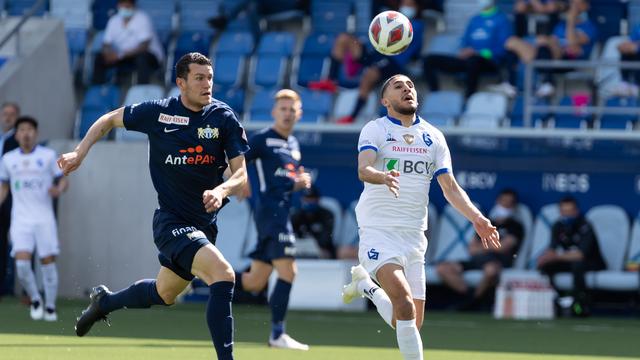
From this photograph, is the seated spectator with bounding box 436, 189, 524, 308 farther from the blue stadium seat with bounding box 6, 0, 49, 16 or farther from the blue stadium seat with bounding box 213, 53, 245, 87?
the blue stadium seat with bounding box 6, 0, 49, 16

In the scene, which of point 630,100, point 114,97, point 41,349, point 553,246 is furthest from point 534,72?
point 41,349

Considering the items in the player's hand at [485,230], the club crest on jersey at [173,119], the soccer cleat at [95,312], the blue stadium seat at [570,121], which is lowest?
the soccer cleat at [95,312]

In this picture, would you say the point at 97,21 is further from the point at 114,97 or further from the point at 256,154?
the point at 256,154

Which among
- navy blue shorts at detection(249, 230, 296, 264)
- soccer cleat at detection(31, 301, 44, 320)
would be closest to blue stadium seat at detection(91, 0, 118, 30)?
soccer cleat at detection(31, 301, 44, 320)

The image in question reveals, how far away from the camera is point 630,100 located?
64.8 ft

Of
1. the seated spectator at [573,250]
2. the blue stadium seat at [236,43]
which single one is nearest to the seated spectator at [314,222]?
the seated spectator at [573,250]

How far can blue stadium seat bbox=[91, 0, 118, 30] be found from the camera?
2434 centimetres

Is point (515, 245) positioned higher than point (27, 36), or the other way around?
point (27, 36)

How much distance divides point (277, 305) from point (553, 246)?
6110mm

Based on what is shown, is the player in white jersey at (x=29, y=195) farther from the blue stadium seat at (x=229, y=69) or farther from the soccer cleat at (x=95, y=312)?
the soccer cleat at (x=95, y=312)

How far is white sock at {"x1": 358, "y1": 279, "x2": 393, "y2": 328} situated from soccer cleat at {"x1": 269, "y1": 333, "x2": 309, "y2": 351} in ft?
7.39

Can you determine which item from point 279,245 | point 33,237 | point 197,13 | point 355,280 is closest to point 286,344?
point 279,245

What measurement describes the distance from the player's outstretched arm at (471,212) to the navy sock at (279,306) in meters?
4.00

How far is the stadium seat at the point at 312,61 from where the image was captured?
21938 mm
